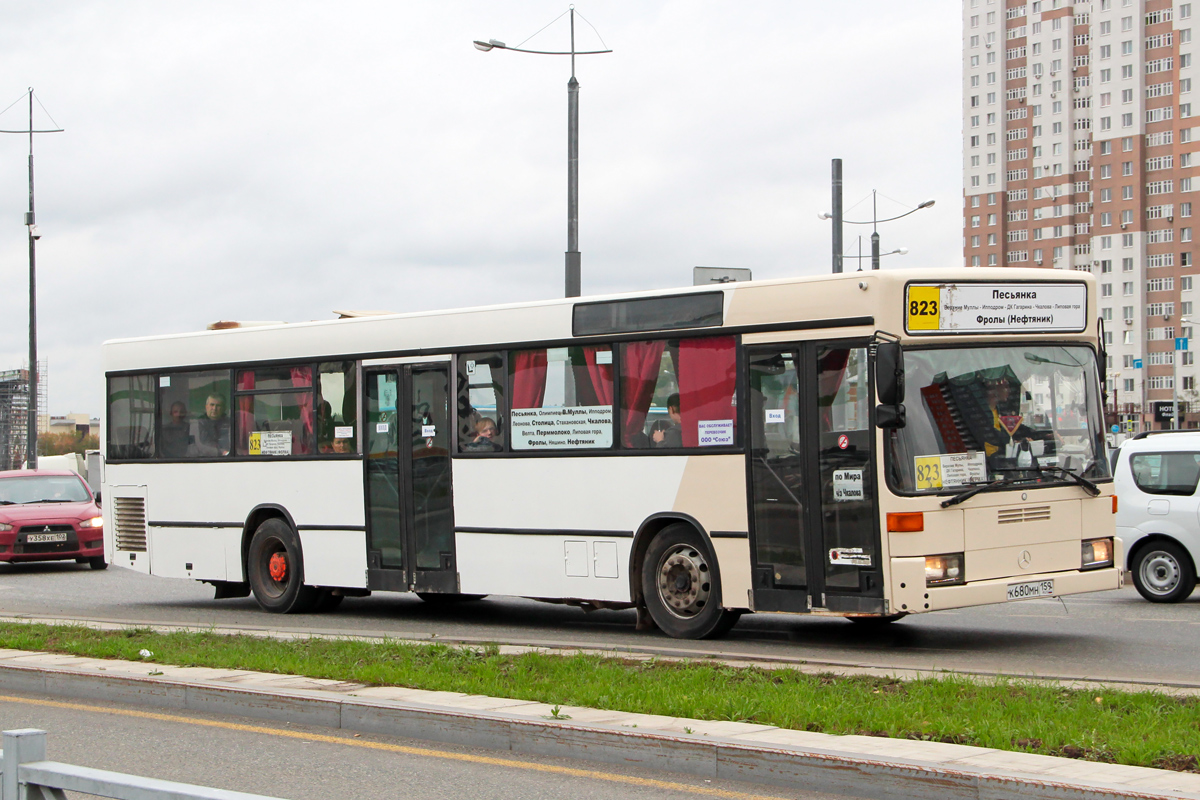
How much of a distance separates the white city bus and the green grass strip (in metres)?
2.08

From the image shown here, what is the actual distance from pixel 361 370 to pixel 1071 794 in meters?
9.95

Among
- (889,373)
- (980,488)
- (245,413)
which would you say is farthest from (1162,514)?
(245,413)

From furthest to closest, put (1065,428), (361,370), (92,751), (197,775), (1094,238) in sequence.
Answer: (1094,238) < (361,370) < (1065,428) < (92,751) < (197,775)

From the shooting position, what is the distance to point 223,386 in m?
15.7

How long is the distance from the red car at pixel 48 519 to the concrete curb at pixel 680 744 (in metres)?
13.7

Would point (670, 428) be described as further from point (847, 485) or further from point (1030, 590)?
point (1030, 590)

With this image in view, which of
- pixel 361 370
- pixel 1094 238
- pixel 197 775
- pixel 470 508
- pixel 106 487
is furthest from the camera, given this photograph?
pixel 1094 238

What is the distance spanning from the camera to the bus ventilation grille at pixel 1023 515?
35.4 ft

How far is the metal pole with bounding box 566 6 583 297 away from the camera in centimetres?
1973

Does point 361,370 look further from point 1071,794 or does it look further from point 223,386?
point 1071,794

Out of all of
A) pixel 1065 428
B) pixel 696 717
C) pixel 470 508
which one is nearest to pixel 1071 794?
pixel 696 717

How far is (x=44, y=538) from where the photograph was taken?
22.7 metres

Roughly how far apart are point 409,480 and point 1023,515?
5816 millimetres

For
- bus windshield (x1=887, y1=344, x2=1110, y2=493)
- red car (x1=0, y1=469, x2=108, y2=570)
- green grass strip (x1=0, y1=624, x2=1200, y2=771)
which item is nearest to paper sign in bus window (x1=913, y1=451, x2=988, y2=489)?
bus windshield (x1=887, y1=344, x2=1110, y2=493)
